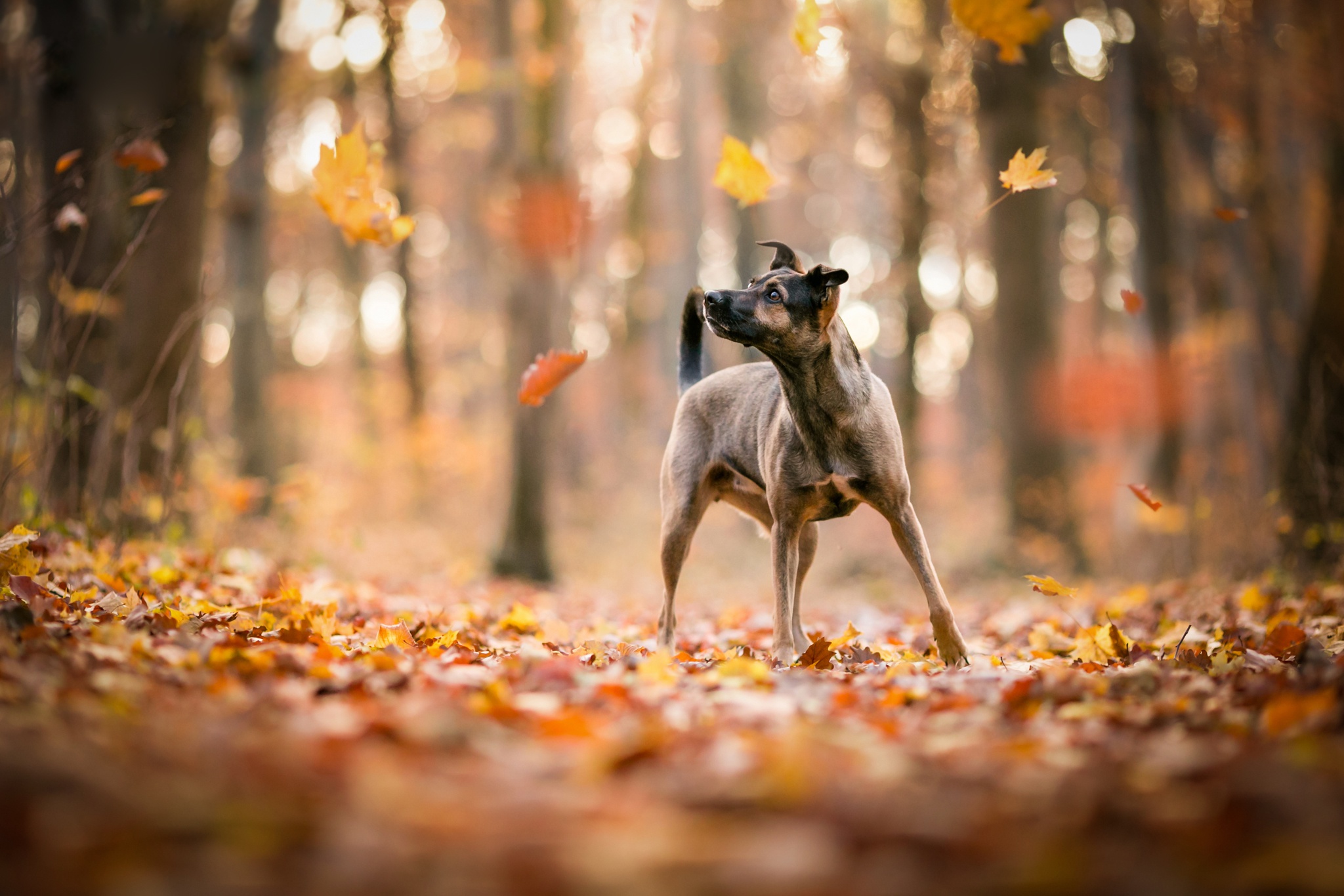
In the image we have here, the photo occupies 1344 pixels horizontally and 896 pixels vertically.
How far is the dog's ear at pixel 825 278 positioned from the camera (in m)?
4.70

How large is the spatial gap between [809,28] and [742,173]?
33.2 inches

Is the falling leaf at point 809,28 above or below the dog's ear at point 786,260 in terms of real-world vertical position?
above

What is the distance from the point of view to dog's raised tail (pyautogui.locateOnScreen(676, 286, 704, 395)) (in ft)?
20.7

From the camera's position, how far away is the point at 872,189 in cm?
2670

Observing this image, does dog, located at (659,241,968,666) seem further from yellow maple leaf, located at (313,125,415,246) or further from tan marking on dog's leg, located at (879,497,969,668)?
yellow maple leaf, located at (313,125,415,246)

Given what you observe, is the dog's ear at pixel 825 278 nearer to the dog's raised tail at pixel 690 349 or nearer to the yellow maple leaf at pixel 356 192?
the dog's raised tail at pixel 690 349

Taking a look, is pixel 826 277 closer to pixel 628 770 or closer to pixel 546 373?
pixel 546 373

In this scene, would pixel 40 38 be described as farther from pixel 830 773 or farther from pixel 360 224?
pixel 830 773

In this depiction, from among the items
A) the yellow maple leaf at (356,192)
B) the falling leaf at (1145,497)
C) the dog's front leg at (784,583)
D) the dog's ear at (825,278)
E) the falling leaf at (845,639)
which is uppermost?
the yellow maple leaf at (356,192)

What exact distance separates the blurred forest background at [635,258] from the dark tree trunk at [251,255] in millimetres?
62

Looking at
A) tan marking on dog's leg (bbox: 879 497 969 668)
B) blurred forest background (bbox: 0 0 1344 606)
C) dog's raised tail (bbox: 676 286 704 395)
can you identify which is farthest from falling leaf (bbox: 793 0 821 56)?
tan marking on dog's leg (bbox: 879 497 969 668)

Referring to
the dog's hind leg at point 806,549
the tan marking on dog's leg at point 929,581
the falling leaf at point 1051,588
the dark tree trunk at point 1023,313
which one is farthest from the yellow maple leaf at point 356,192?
the dark tree trunk at point 1023,313

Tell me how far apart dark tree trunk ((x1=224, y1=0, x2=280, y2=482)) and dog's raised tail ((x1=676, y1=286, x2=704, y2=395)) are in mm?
10578

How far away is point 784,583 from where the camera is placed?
491 centimetres
